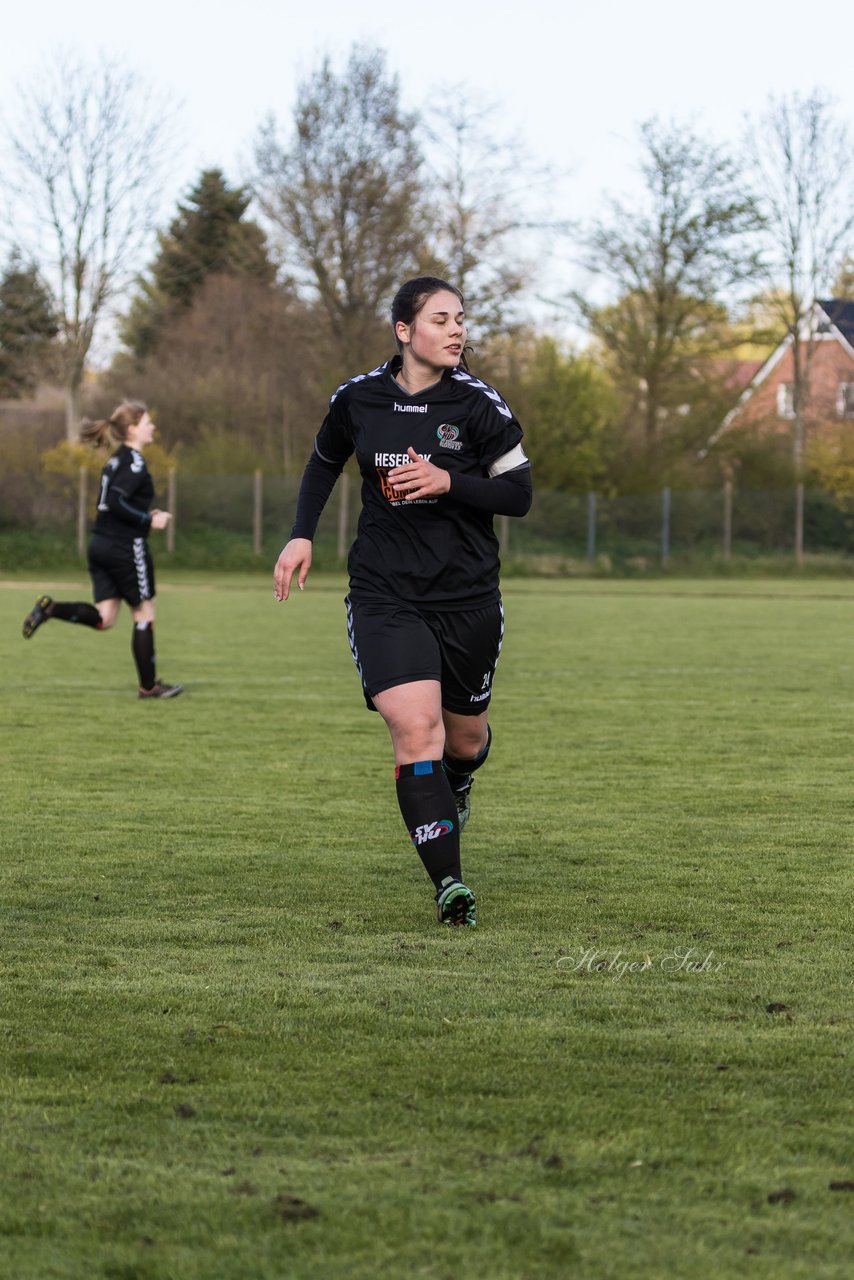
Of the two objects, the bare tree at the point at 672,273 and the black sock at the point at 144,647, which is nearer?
the black sock at the point at 144,647

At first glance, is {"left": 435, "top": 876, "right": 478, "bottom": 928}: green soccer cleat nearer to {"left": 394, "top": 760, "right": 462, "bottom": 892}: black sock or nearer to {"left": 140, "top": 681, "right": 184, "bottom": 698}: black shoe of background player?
{"left": 394, "top": 760, "right": 462, "bottom": 892}: black sock

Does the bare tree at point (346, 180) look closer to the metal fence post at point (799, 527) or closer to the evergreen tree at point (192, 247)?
the metal fence post at point (799, 527)

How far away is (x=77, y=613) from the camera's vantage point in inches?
491

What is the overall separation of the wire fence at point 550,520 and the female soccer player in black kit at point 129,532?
83.9 ft

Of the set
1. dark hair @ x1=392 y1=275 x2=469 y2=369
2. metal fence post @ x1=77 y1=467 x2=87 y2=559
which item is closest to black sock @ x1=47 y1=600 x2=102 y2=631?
dark hair @ x1=392 y1=275 x2=469 y2=369

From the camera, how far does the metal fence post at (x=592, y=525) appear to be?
133 ft

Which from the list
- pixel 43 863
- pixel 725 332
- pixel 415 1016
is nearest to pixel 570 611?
pixel 43 863

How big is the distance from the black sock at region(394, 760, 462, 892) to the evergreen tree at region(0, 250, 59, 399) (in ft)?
130

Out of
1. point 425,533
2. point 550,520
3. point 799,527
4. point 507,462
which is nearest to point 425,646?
point 425,533

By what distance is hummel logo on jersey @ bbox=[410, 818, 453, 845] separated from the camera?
5.01 m

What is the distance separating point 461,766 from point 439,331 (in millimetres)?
1600

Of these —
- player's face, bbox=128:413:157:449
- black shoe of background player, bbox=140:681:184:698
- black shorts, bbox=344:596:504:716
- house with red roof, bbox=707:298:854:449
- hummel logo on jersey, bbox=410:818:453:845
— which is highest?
house with red roof, bbox=707:298:854:449

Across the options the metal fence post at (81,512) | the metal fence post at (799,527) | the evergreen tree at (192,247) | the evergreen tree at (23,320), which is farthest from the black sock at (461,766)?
Result: the evergreen tree at (192,247)

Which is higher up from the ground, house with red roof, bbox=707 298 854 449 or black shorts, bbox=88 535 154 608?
house with red roof, bbox=707 298 854 449
